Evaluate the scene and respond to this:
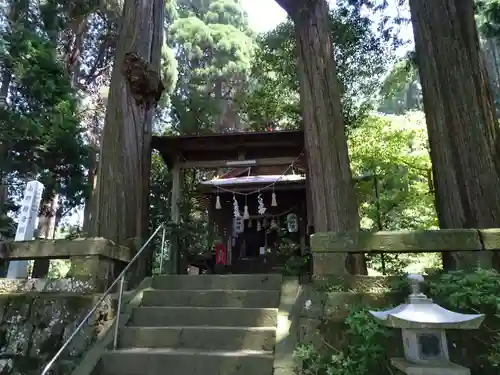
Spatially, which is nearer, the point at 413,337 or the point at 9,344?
the point at 413,337

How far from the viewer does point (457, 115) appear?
4461mm

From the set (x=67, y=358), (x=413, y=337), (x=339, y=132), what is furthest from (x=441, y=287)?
(x=67, y=358)

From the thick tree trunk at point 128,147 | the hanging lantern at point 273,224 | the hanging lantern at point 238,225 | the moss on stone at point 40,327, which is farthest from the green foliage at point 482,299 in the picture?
the hanging lantern at point 238,225

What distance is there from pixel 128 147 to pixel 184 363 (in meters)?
3.66

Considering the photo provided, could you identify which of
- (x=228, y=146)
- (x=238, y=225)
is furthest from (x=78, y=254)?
(x=238, y=225)

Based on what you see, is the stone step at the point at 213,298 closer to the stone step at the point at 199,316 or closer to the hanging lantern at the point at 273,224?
the stone step at the point at 199,316

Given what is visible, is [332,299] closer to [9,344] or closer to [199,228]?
[9,344]

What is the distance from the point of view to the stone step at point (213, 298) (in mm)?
4383

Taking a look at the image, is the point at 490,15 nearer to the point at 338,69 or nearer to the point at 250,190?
the point at 338,69

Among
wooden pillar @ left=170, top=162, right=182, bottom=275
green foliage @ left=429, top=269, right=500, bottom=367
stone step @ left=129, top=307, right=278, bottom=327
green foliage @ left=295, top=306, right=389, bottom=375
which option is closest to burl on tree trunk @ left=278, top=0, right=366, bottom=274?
stone step @ left=129, top=307, right=278, bottom=327

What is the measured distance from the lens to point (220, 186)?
9719 mm

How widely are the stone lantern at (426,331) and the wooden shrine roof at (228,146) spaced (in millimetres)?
5610

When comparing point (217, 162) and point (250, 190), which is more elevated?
point (217, 162)

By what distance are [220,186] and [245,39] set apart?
41.6 feet
